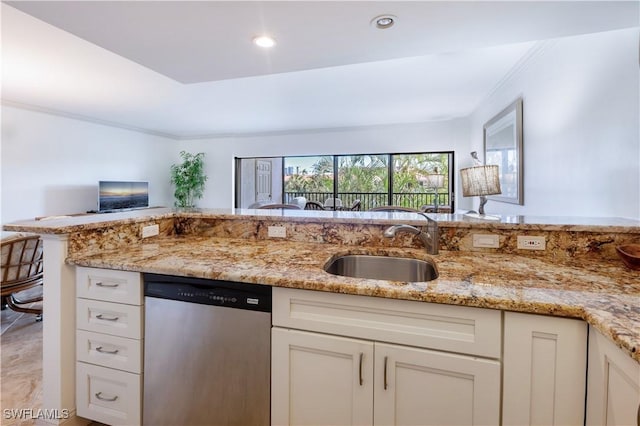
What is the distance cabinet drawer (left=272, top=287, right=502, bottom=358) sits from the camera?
1.00 m

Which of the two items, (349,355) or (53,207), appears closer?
(349,355)

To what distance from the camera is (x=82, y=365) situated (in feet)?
4.93

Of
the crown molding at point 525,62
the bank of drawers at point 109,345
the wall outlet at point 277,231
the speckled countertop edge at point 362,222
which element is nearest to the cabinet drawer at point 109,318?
the bank of drawers at point 109,345

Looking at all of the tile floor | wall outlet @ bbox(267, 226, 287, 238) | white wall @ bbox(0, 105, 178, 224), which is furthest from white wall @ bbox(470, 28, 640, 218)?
white wall @ bbox(0, 105, 178, 224)

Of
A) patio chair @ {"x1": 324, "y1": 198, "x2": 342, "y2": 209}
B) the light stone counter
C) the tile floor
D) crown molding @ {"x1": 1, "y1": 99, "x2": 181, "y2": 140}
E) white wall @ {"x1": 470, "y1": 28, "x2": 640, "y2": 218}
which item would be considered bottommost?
the tile floor

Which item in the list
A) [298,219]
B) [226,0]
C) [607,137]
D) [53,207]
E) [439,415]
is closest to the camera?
[439,415]

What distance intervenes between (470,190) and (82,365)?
7.66 ft

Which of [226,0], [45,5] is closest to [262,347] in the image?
[226,0]

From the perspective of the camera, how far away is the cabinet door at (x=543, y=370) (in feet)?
3.05

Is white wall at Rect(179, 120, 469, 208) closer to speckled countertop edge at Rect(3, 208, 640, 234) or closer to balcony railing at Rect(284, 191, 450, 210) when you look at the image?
balcony railing at Rect(284, 191, 450, 210)

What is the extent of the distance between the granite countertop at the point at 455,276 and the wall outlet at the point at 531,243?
0.07 m

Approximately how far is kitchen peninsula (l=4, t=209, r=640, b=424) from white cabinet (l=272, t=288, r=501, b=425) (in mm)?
55

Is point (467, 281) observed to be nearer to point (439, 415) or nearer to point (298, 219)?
point (439, 415)

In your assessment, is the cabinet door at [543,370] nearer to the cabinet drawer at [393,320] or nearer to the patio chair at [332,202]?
the cabinet drawer at [393,320]
